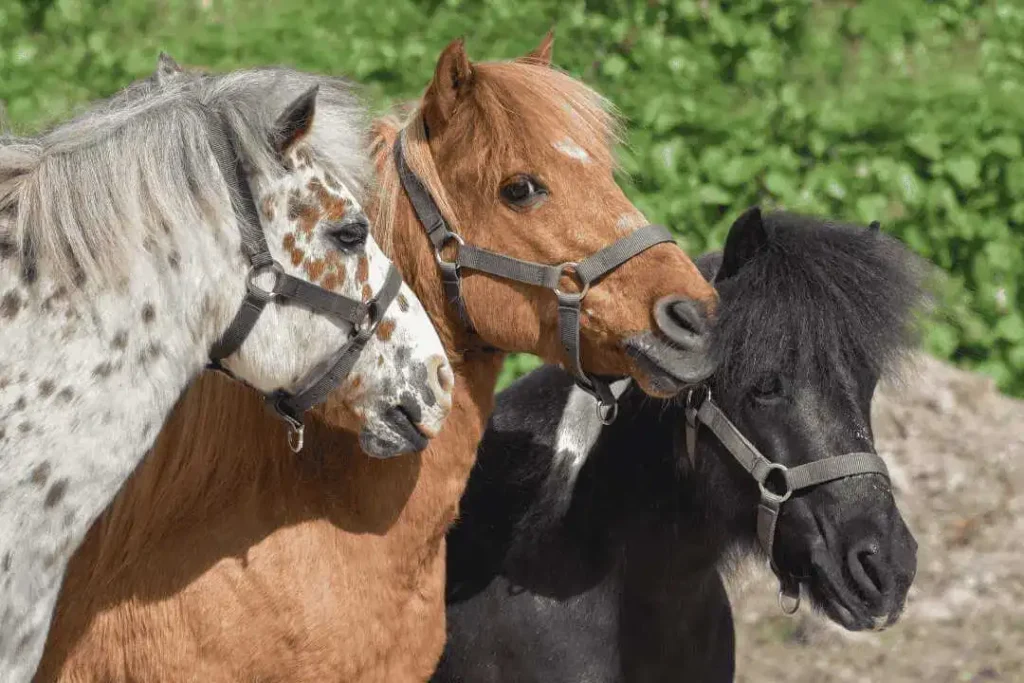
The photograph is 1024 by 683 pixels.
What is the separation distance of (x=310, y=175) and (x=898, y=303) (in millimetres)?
1516

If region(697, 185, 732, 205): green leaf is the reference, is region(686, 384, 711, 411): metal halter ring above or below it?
above

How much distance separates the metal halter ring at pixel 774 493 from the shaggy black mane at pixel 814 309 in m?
0.21

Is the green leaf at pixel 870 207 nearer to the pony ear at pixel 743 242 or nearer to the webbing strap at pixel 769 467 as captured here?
the pony ear at pixel 743 242

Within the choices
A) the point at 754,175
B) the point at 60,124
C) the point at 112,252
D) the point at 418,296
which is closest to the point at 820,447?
the point at 418,296

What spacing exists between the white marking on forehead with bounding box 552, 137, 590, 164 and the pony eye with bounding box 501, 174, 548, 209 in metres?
0.11

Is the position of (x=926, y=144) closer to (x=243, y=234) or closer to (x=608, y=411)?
(x=608, y=411)

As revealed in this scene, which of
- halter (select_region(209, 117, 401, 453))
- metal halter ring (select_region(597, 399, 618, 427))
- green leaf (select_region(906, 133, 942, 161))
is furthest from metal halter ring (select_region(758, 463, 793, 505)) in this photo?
green leaf (select_region(906, 133, 942, 161))

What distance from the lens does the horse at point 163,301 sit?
2.59 m

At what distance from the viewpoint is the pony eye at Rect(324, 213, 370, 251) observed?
9.27 ft

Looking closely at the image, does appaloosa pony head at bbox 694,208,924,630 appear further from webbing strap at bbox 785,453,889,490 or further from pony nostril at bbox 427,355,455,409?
pony nostril at bbox 427,355,455,409

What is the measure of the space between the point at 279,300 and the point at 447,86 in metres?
0.77

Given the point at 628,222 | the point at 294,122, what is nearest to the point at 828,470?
the point at 628,222

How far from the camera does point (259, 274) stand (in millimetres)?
2738

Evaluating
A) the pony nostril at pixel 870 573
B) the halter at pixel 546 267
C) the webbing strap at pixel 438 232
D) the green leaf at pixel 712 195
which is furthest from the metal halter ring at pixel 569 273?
the green leaf at pixel 712 195
